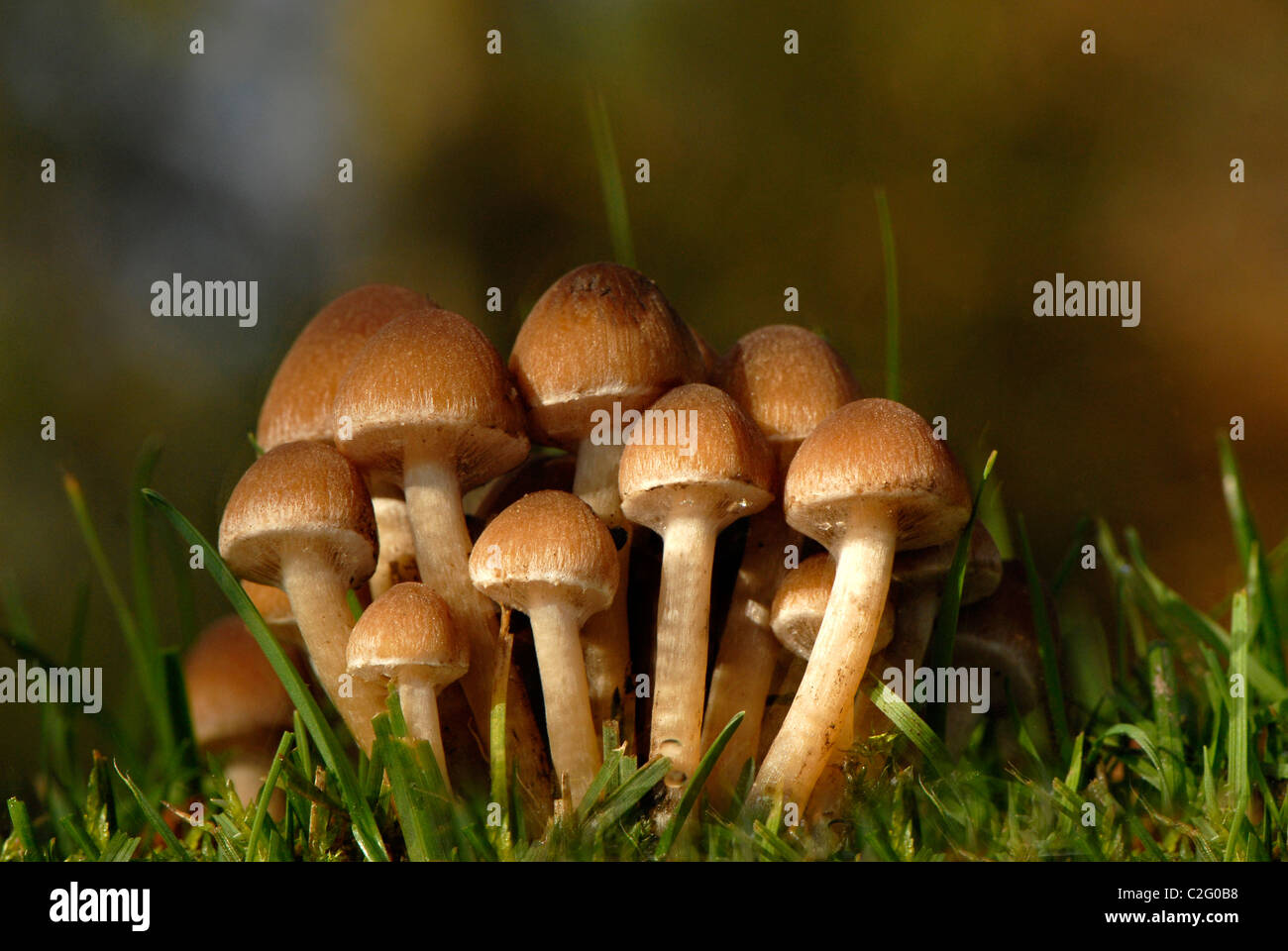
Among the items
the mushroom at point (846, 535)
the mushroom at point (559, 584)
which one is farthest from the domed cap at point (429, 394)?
the mushroom at point (846, 535)

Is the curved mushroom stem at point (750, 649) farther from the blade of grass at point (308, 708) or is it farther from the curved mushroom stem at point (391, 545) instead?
the curved mushroom stem at point (391, 545)

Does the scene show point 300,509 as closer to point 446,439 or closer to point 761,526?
point 446,439

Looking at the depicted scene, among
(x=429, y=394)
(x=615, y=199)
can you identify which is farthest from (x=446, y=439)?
(x=615, y=199)

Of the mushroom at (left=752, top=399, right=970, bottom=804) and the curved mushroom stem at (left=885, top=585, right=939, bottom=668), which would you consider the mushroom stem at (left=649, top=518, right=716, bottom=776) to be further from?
the curved mushroom stem at (left=885, top=585, right=939, bottom=668)
